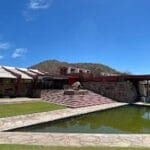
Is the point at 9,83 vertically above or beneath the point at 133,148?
above

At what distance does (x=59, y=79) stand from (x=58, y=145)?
90.8ft

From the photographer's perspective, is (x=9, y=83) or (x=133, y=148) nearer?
(x=133, y=148)

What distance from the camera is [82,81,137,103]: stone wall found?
33031 millimetres

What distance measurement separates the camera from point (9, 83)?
101 feet

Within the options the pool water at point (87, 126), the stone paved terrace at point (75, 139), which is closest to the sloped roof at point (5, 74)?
the pool water at point (87, 126)

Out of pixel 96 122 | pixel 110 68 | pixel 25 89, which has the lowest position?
pixel 96 122

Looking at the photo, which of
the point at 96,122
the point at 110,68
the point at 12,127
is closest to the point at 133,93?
the point at 96,122

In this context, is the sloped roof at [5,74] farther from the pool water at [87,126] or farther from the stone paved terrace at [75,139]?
the stone paved terrace at [75,139]

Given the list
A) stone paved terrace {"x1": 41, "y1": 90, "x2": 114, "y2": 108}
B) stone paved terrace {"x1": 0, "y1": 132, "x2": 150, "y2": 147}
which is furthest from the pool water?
stone paved terrace {"x1": 41, "y1": 90, "x2": 114, "y2": 108}

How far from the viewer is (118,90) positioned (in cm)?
3344

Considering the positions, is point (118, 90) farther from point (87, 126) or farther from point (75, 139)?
point (75, 139)

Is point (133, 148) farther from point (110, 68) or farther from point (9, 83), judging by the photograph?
point (110, 68)

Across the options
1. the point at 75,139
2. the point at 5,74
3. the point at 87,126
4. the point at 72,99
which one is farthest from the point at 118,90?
the point at 75,139

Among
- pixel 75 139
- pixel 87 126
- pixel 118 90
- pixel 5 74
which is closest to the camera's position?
pixel 75 139
